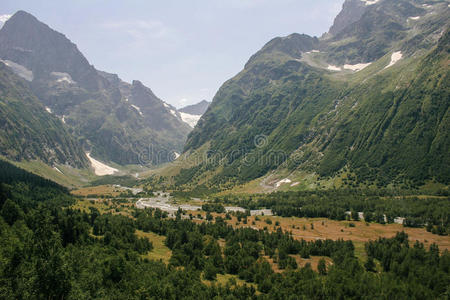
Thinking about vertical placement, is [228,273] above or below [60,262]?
below

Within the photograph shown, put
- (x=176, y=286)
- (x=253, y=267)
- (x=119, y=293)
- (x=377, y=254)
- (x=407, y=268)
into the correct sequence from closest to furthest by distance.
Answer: (x=119, y=293)
(x=176, y=286)
(x=407, y=268)
(x=253, y=267)
(x=377, y=254)

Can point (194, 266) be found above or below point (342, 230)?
below

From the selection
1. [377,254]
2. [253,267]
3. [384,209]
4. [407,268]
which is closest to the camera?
[407,268]

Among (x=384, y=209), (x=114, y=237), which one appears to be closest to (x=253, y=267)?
(x=114, y=237)

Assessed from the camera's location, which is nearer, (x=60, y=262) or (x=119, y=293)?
(x=60, y=262)

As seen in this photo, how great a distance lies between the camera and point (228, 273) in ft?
328

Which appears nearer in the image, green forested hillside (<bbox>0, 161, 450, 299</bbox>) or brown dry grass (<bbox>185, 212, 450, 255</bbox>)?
green forested hillside (<bbox>0, 161, 450, 299</bbox>)

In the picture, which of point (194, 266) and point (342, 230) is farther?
point (342, 230)

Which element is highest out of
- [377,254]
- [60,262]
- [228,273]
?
[60,262]

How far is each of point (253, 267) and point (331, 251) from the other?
3345cm

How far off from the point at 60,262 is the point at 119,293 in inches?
566

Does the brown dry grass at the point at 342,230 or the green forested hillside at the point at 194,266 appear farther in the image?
the brown dry grass at the point at 342,230

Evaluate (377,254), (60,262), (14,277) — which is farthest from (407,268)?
(14,277)

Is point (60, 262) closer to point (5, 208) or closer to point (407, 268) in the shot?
point (5, 208)
